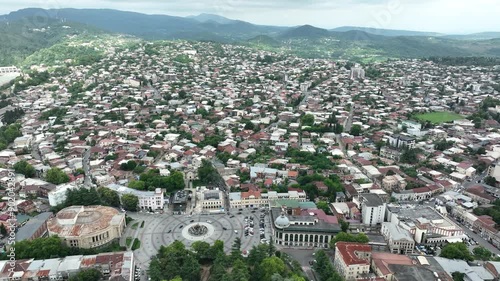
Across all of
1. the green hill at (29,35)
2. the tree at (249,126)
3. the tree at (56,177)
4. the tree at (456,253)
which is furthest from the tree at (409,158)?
the green hill at (29,35)

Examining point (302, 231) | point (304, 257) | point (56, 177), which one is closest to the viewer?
point (304, 257)

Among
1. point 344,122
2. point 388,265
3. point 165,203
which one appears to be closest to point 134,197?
point 165,203

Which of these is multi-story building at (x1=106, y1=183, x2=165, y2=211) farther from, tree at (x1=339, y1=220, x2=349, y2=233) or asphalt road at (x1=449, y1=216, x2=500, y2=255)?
asphalt road at (x1=449, y1=216, x2=500, y2=255)

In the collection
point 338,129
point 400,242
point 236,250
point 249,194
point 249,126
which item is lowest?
point 400,242

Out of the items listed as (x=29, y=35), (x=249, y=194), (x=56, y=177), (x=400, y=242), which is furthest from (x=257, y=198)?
(x=29, y=35)

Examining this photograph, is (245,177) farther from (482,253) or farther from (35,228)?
(482,253)

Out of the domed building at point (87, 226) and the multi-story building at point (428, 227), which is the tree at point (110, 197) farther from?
the multi-story building at point (428, 227)

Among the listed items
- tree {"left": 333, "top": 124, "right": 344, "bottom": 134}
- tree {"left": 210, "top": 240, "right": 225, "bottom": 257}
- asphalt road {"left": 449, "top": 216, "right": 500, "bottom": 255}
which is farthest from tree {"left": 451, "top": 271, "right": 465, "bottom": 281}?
tree {"left": 333, "top": 124, "right": 344, "bottom": 134}
